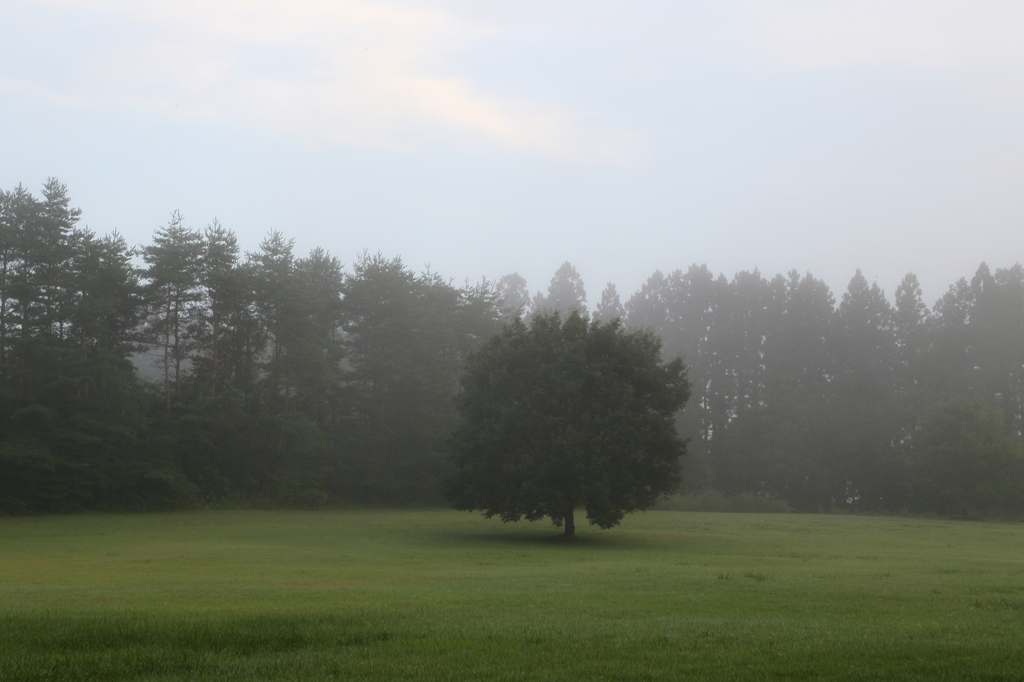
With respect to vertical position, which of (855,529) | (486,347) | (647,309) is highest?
(647,309)

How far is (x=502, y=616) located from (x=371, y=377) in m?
59.6

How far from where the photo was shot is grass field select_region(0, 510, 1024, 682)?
343 inches

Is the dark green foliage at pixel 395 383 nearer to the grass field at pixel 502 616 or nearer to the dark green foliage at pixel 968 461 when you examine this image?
the grass field at pixel 502 616

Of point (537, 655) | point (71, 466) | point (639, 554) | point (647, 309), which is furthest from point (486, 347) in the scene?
point (647, 309)

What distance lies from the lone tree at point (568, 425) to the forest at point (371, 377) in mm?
3725

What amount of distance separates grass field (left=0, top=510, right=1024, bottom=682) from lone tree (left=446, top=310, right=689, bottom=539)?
23.2 ft

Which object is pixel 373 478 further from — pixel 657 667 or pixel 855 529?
pixel 657 667

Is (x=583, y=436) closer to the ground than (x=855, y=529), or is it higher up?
higher up

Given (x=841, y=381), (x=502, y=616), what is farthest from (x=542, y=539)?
(x=841, y=381)

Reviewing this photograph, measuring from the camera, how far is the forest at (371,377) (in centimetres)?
5141

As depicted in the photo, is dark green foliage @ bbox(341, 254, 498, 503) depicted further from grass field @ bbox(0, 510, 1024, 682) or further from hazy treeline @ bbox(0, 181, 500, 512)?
grass field @ bbox(0, 510, 1024, 682)

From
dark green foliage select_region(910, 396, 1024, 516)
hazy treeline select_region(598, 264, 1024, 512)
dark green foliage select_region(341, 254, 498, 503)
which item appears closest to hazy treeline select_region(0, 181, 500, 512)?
dark green foliage select_region(341, 254, 498, 503)

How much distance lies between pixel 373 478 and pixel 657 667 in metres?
60.3

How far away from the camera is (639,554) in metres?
31.1
